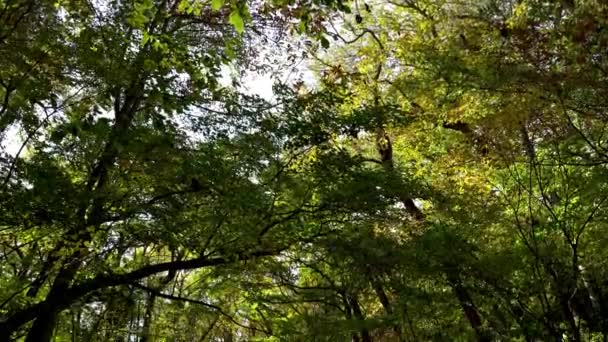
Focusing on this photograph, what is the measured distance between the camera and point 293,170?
18.5 ft

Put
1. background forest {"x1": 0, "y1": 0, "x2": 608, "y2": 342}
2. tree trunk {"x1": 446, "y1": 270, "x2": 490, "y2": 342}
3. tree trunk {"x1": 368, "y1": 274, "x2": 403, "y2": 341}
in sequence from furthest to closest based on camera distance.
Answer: tree trunk {"x1": 446, "y1": 270, "x2": 490, "y2": 342}
tree trunk {"x1": 368, "y1": 274, "x2": 403, "y2": 341}
background forest {"x1": 0, "y1": 0, "x2": 608, "y2": 342}

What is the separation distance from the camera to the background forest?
455 cm

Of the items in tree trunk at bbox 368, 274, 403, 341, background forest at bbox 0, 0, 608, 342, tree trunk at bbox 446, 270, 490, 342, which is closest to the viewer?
background forest at bbox 0, 0, 608, 342

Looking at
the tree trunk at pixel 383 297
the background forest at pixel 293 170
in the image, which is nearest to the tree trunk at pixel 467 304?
the background forest at pixel 293 170

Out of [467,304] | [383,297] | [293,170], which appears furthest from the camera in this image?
[383,297]

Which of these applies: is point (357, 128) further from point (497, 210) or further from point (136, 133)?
point (497, 210)

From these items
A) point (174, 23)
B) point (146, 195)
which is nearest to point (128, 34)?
point (146, 195)

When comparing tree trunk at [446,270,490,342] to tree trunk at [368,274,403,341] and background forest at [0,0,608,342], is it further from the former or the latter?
tree trunk at [368,274,403,341]

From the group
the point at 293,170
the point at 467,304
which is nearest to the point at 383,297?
the point at 467,304

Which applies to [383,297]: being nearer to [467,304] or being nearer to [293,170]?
[467,304]

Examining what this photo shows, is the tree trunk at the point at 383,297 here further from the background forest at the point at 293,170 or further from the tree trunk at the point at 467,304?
the tree trunk at the point at 467,304

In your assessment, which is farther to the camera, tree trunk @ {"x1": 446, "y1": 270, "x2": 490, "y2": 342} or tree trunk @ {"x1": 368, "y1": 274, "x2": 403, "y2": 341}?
tree trunk @ {"x1": 446, "y1": 270, "x2": 490, "y2": 342}

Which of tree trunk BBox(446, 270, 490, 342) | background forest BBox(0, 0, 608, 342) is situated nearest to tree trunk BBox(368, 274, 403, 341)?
background forest BBox(0, 0, 608, 342)

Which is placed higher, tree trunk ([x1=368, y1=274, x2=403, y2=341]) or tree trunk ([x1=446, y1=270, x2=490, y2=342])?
tree trunk ([x1=368, y1=274, x2=403, y2=341])
